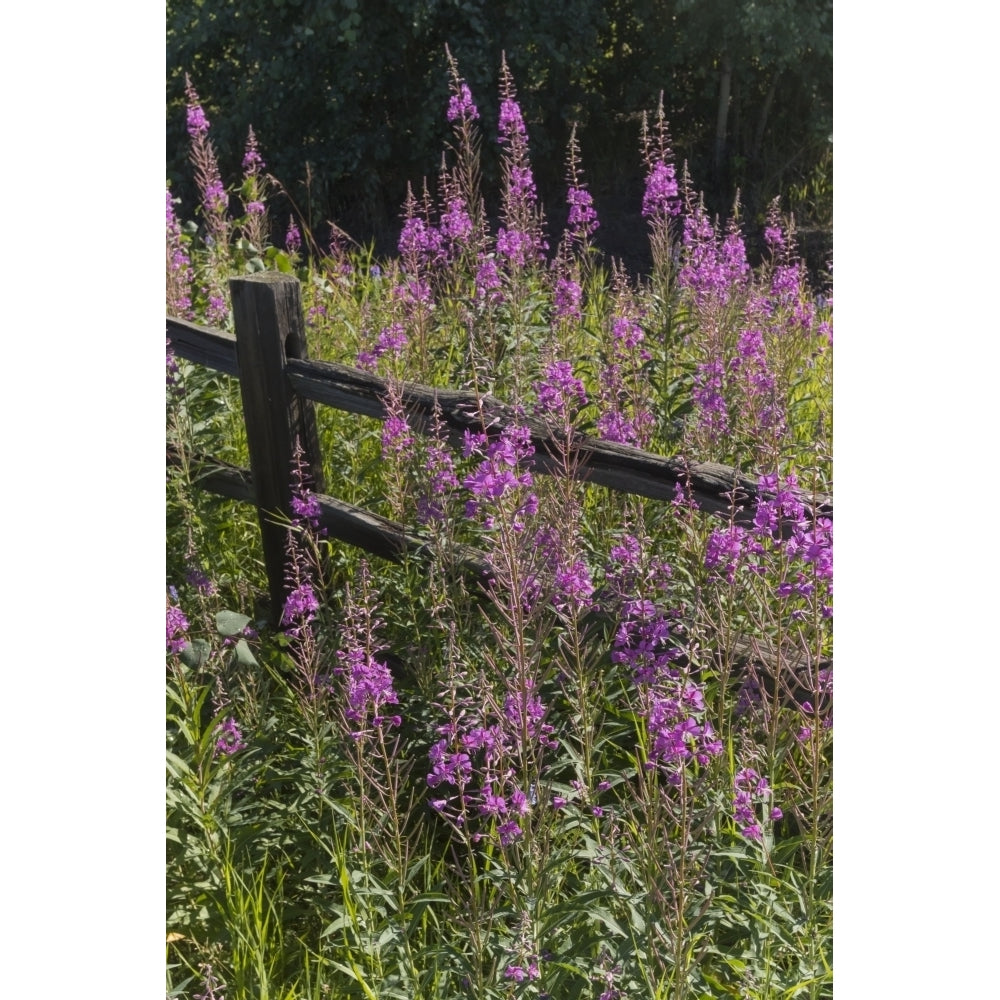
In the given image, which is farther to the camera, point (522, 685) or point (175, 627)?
point (175, 627)

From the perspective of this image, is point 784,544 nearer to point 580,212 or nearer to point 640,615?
point 640,615

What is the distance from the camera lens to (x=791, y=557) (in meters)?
2.25

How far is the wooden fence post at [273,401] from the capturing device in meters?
3.49

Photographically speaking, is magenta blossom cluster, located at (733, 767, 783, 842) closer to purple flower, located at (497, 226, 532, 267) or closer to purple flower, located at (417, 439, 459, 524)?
purple flower, located at (417, 439, 459, 524)

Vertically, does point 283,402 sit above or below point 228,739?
above

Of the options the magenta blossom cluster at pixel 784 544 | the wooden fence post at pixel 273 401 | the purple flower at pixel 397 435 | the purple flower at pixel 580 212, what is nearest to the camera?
the magenta blossom cluster at pixel 784 544

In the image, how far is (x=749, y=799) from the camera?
2025 mm

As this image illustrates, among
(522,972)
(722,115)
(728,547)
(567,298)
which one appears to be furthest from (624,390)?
(722,115)

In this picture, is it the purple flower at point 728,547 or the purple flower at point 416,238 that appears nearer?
the purple flower at point 728,547

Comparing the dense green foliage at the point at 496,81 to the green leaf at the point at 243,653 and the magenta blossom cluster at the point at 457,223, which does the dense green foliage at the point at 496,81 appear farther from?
the green leaf at the point at 243,653

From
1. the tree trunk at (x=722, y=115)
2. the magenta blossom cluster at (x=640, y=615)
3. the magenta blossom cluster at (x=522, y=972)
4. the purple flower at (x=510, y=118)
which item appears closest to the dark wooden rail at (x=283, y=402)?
the magenta blossom cluster at (x=640, y=615)

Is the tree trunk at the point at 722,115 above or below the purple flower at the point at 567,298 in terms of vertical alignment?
above

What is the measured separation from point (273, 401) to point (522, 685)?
1.95m
